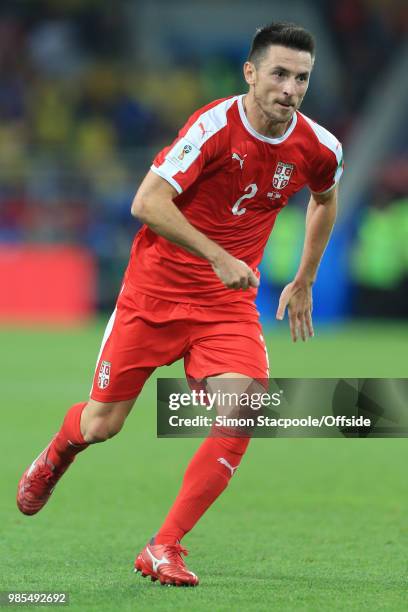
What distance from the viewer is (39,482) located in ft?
19.3

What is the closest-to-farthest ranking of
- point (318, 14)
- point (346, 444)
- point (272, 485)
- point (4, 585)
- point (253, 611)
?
point (253, 611) → point (4, 585) → point (272, 485) → point (346, 444) → point (318, 14)

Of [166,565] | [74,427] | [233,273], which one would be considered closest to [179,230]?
[233,273]

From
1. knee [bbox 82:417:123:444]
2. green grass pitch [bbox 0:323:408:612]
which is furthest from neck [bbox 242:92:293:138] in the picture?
green grass pitch [bbox 0:323:408:612]

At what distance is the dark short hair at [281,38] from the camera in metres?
5.07

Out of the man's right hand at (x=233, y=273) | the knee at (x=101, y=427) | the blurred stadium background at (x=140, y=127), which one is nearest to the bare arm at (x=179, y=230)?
the man's right hand at (x=233, y=273)

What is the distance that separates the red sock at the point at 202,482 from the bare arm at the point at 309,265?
75 cm

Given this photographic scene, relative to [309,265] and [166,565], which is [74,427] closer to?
[166,565]

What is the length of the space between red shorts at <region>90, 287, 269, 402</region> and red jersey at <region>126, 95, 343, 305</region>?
59 mm

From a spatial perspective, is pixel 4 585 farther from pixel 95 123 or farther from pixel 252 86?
pixel 95 123

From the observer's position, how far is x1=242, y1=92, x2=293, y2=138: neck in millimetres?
5188

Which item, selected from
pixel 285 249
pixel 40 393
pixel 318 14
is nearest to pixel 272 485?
pixel 40 393

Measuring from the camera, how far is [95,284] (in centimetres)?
1841

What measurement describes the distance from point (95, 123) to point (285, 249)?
5068 mm

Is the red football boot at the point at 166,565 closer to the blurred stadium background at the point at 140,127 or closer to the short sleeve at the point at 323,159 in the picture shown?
the short sleeve at the point at 323,159
